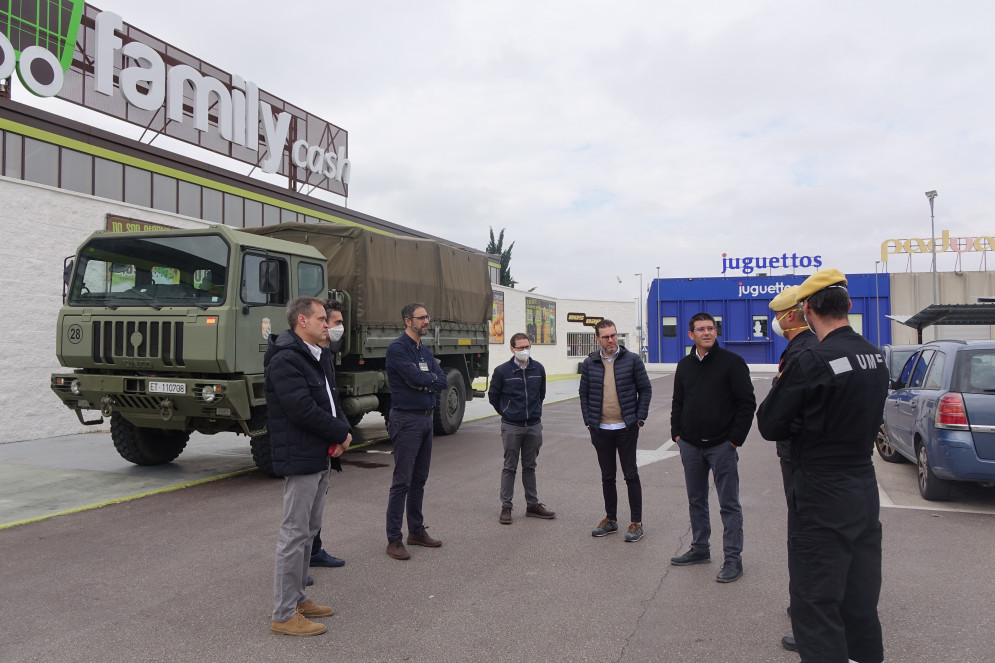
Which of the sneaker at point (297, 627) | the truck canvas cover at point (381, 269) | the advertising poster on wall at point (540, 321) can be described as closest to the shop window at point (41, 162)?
the truck canvas cover at point (381, 269)

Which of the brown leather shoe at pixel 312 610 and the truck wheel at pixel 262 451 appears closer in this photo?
the brown leather shoe at pixel 312 610

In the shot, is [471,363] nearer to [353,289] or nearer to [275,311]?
[353,289]

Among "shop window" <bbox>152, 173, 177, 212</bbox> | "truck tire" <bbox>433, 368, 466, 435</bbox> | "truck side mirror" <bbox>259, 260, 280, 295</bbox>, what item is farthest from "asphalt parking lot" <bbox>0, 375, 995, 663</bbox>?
"shop window" <bbox>152, 173, 177, 212</bbox>

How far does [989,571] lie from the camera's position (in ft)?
16.7

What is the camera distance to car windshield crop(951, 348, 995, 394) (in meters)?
6.85

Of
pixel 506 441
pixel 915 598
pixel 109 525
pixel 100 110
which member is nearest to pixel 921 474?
pixel 915 598

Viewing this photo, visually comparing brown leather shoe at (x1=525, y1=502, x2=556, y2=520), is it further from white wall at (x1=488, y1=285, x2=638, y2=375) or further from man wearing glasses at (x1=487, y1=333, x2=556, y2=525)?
white wall at (x1=488, y1=285, x2=638, y2=375)

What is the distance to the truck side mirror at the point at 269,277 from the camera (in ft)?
26.8

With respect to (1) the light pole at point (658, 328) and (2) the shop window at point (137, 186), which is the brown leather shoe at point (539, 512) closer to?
(2) the shop window at point (137, 186)

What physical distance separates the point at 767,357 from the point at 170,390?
40.8 meters

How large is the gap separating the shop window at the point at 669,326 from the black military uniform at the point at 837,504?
139ft

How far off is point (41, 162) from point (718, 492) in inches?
592

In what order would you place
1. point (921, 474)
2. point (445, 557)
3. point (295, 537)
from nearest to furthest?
point (295, 537) → point (445, 557) → point (921, 474)

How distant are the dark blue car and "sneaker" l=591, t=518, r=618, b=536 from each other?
11.1 ft
